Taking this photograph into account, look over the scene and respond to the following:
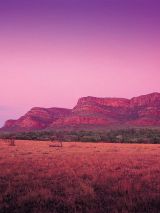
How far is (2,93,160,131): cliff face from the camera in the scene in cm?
12081

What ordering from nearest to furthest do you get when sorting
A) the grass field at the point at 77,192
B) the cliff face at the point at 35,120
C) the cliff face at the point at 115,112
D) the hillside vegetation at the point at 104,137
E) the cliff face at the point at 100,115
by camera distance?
the grass field at the point at 77,192 < the hillside vegetation at the point at 104,137 < the cliff face at the point at 115,112 < the cliff face at the point at 100,115 < the cliff face at the point at 35,120

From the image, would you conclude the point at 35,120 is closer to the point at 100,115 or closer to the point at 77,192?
the point at 100,115

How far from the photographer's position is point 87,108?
147 meters

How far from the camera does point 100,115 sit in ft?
436

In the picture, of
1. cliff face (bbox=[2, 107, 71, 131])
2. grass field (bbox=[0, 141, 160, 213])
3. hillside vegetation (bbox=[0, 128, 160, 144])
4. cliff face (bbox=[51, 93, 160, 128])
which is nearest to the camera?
grass field (bbox=[0, 141, 160, 213])

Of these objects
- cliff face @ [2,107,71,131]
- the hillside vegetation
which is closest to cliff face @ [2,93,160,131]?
cliff face @ [2,107,71,131]

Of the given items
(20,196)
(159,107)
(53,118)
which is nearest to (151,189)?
(20,196)

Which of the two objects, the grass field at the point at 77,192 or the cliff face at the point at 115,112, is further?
the cliff face at the point at 115,112

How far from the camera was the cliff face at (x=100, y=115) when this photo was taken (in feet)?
396

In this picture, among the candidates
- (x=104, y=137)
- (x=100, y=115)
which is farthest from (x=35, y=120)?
(x=104, y=137)

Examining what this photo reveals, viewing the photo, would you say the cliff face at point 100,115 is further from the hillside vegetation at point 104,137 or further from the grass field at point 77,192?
the grass field at point 77,192

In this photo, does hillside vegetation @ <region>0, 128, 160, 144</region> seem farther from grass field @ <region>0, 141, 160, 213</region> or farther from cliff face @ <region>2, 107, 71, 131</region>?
cliff face @ <region>2, 107, 71, 131</region>

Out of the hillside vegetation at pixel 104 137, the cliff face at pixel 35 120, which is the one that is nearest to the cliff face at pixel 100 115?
the cliff face at pixel 35 120

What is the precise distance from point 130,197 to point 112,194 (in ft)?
2.65
